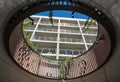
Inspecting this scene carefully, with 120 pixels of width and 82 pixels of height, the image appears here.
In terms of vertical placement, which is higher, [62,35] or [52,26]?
[62,35]

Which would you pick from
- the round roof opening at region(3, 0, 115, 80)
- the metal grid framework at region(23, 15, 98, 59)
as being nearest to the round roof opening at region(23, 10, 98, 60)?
the metal grid framework at region(23, 15, 98, 59)

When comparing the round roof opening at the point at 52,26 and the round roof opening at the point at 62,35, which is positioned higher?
the round roof opening at the point at 62,35

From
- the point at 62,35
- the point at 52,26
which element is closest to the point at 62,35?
the point at 62,35

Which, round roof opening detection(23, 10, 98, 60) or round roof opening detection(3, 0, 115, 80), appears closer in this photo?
round roof opening detection(3, 0, 115, 80)

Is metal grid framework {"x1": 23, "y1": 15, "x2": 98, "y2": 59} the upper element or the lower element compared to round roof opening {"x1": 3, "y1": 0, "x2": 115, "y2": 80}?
upper

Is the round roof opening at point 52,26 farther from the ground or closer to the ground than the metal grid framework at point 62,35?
closer to the ground

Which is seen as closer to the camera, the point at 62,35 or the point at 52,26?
the point at 52,26

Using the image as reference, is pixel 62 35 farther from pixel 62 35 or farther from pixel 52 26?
pixel 52 26

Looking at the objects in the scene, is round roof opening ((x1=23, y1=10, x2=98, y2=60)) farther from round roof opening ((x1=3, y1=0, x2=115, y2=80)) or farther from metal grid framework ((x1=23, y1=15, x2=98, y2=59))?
round roof opening ((x1=3, y1=0, x2=115, y2=80))

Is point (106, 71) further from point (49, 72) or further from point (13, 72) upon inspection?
point (13, 72)

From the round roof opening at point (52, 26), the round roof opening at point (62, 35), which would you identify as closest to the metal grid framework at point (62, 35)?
the round roof opening at point (62, 35)

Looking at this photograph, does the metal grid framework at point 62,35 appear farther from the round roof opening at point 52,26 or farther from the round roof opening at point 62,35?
the round roof opening at point 52,26

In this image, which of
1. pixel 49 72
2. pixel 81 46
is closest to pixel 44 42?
pixel 81 46

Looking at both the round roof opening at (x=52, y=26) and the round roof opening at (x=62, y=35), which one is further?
the round roof opening at (x=62, y=35)
